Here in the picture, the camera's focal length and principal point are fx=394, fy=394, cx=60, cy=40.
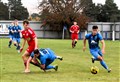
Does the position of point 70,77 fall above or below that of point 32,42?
below

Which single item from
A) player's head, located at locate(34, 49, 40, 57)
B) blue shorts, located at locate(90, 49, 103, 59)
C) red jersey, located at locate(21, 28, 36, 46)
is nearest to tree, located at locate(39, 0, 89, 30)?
blue shorts, located at locate(90, 49, 103, 59)

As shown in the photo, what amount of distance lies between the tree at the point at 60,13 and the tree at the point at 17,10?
39.1 m

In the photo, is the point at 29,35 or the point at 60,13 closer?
the point at 29,35

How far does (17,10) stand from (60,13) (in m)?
49.4

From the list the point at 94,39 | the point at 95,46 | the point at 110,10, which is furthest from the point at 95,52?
the point at 110,10

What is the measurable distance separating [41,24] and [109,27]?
42.2 ft

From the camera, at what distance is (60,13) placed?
7500 cm

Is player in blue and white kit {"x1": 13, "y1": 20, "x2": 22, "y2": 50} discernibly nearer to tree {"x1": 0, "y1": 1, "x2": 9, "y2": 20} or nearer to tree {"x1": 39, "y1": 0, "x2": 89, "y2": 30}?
tree {"x1": 39, "y1": 0, "x2": 89, "y2": 30}

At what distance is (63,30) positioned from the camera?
74.1 meters

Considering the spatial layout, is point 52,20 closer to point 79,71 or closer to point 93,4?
point 93,4

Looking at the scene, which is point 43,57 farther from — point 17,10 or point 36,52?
point 17,10

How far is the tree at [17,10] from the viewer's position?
117 meters

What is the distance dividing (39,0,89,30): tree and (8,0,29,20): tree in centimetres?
3905

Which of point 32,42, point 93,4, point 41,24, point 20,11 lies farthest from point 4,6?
point 32,42
